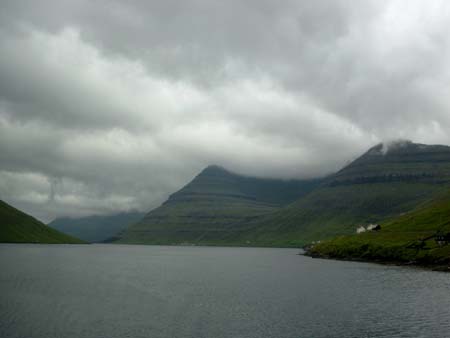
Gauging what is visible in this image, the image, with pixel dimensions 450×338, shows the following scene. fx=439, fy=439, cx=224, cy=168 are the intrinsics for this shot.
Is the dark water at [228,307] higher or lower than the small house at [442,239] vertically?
lower

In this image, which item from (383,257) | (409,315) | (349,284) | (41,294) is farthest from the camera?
(383,257)

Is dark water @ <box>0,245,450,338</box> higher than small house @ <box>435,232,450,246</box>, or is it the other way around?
small house @ <box>435,232,450,246</box>

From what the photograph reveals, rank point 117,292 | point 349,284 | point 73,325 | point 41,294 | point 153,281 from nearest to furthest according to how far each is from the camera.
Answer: point 73,325, point 41,294, point 117,292, point 349,284, point 153,281

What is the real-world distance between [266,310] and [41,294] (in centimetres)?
5157

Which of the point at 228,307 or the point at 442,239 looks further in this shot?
the point at 442,239

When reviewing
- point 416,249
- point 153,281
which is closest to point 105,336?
point 153,281

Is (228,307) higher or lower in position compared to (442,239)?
lower

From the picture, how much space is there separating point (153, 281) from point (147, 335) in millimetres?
72501

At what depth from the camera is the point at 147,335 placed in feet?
205

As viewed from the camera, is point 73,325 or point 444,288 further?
point 444,288

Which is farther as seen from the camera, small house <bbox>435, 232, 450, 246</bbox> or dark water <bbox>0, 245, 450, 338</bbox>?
small house <bbox>435, 232, 450, 246</bbox>

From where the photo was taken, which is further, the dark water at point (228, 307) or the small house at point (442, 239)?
the small house at point (442, 239)

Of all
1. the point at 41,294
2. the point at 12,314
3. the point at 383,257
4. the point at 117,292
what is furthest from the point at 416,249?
the point at 12,314

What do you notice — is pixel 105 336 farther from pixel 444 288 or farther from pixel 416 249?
pixel 416 249
